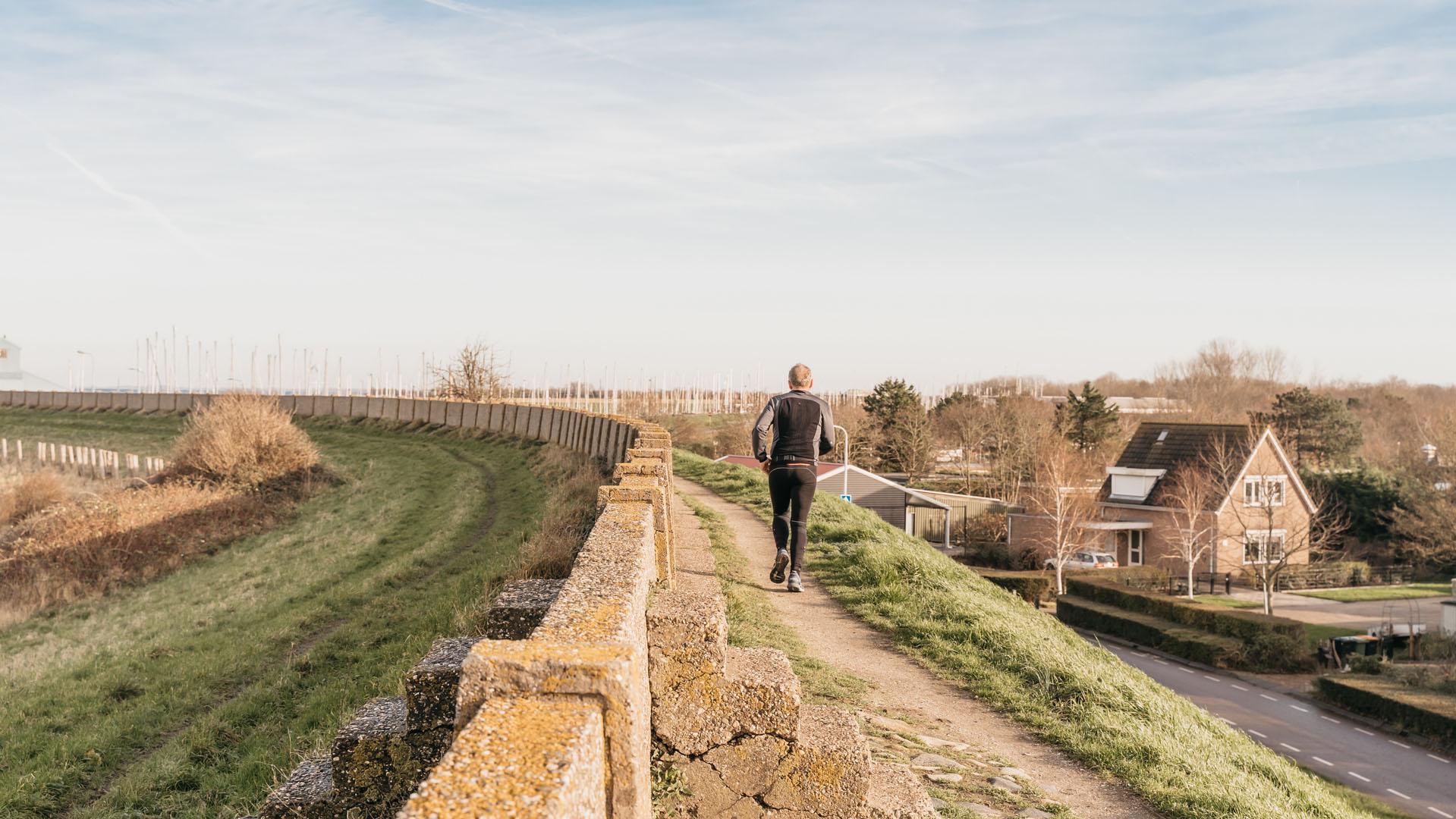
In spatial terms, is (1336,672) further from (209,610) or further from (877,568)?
(209,610)

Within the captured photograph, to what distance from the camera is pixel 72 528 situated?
25734 mm

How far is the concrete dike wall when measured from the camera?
2.50m

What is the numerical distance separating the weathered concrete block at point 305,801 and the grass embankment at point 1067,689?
449 centimetres

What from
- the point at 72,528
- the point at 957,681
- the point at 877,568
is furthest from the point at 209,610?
the point at 957,681

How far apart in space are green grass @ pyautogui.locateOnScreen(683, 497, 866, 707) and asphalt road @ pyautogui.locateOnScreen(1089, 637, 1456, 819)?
16.3 meters

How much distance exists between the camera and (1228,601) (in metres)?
42.5

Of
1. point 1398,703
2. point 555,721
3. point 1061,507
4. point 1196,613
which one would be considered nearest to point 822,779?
point 555,721

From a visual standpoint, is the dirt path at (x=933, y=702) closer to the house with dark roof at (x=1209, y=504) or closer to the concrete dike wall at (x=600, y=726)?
the concrete dike wall at (x=600, y=726)

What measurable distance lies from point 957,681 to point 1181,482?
1745 inches

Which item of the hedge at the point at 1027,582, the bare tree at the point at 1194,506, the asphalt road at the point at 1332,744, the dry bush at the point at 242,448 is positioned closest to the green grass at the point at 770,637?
the asphalt road at the point at 1332,744

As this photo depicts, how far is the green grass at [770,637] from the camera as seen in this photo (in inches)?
283

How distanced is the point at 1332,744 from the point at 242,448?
31412 millimetres

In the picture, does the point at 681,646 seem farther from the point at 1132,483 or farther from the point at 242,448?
the point at 1132,483

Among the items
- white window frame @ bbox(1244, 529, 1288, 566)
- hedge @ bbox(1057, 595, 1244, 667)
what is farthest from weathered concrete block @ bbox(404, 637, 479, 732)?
white window frame @ bbox(1244, 529, 1288, 566)
